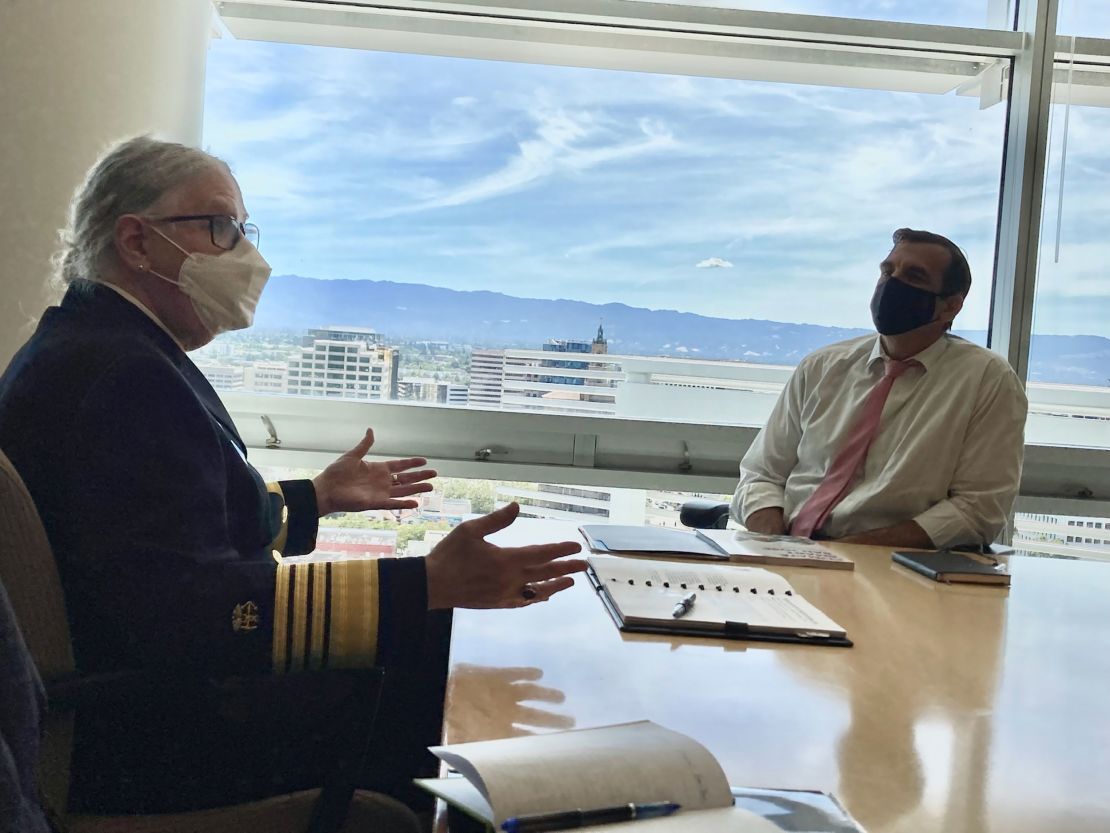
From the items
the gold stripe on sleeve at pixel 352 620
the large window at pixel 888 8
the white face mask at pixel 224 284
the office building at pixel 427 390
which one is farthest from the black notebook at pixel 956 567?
the large window at pixel 888 8

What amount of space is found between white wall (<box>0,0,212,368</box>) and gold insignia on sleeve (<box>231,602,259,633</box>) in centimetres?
145

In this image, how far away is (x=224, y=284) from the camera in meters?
1.56

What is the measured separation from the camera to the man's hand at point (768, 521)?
8.62 ft

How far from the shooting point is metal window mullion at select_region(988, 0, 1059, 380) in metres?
3.34

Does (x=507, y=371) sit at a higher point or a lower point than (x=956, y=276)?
lower

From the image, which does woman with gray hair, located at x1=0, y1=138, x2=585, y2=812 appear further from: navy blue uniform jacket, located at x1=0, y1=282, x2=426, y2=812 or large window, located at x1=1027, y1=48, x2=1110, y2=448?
large window, located at x1=1027, y1=48, x2=1110, y2=448

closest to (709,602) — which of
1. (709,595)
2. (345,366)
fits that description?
(709,595)

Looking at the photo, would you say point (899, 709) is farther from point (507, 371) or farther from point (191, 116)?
point (191, 116)

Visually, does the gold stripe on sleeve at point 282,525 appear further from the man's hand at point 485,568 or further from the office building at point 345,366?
the office building at point 345,366

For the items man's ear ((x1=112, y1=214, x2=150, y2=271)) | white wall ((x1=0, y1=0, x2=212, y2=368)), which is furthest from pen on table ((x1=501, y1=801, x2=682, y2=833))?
white wall ((x1=0, y1=0, x2=212, y2=368))

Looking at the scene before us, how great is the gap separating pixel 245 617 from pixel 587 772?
577mm

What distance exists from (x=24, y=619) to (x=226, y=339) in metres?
2.48

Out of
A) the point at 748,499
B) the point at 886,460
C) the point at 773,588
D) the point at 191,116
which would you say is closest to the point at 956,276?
the point at 886,460

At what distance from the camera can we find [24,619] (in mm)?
1081
